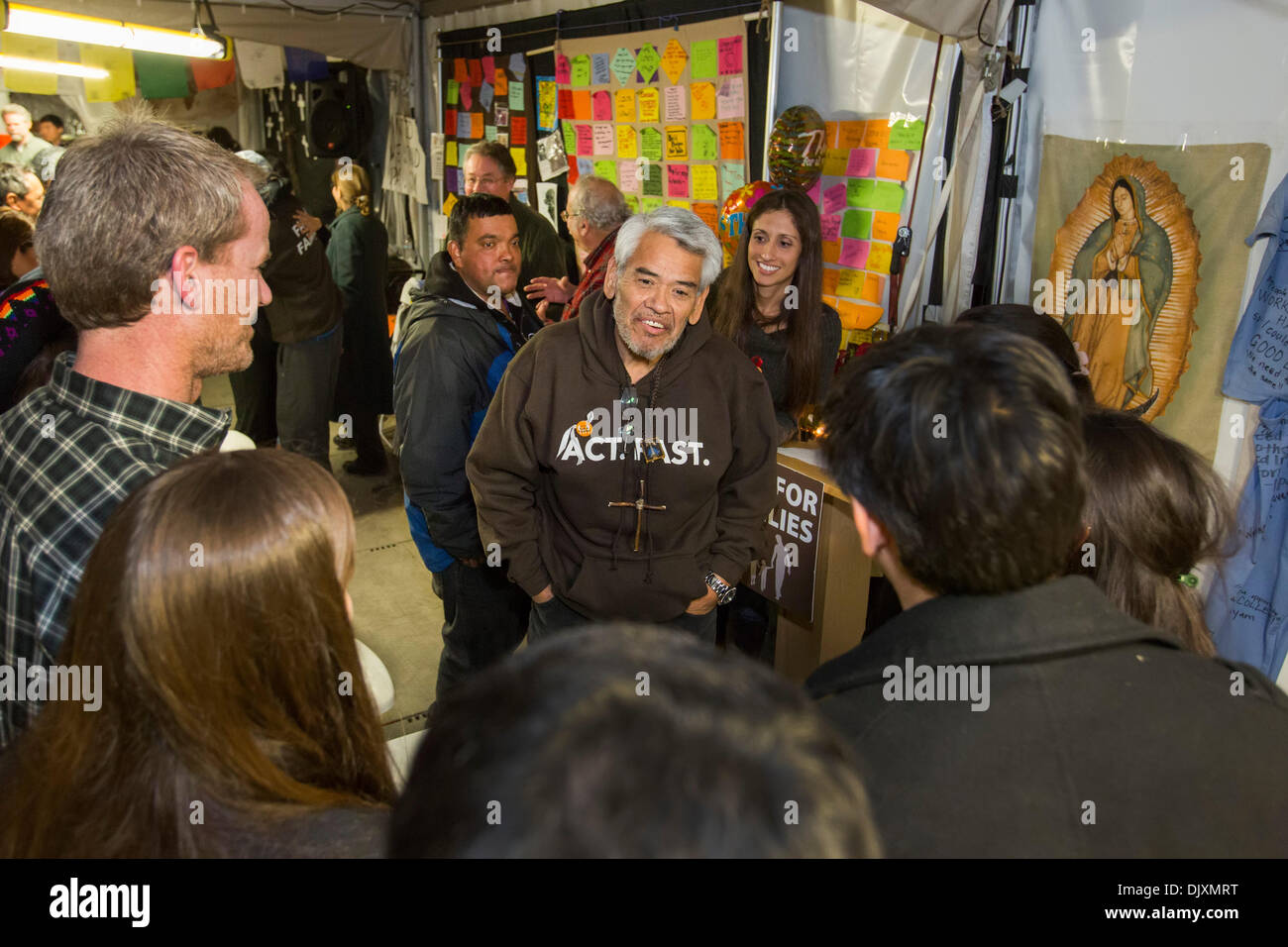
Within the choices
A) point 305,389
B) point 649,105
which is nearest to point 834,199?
point 649,105

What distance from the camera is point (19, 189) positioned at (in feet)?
14.3

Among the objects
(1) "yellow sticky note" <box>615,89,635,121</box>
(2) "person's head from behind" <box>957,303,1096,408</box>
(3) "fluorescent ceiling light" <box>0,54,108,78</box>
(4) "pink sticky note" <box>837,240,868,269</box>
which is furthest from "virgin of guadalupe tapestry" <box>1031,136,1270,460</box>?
(3) "fluorescent ceiling light" <box>0,54,108,78</box>

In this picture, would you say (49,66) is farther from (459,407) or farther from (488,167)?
(459,407)

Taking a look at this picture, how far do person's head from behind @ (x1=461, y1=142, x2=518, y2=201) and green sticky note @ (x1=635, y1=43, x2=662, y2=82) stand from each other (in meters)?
1.03

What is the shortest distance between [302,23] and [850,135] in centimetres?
473

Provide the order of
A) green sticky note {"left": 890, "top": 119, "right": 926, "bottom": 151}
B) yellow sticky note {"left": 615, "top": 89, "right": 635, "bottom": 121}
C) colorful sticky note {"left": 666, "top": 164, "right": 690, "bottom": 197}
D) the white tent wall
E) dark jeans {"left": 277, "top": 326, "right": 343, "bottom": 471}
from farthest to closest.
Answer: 1. yellow sticky note {"left": 615, "top": 89, "right": 635, "bottom": 121}
2. colorful sticky note {"left": 666, "top": 164, "right": 690, "bottom": 197}
3. dark jeans {"left": 277, "top": 326, "right": 343, "bottom": 471}
4. green sticky note {"left": 890, "top": 119, "right": 926, "bottom": 151}
5. the white tent wall

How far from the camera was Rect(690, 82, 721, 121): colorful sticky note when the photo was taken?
4449mm

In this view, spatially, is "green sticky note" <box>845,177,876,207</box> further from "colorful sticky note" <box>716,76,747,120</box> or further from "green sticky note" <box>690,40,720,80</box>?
"green sticky note" <box>690,40,720,80</box>

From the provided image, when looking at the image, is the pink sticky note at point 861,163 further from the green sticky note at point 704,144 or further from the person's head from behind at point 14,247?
the person's head from behind at point 14,247

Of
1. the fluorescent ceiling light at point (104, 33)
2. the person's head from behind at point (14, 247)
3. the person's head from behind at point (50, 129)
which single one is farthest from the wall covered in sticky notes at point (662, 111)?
the person's head from behind at point (50, 129)

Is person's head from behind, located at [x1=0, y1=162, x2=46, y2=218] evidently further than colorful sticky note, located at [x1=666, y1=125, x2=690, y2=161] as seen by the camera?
No

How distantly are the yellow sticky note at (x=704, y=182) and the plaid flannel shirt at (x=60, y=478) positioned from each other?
3737 millimetres

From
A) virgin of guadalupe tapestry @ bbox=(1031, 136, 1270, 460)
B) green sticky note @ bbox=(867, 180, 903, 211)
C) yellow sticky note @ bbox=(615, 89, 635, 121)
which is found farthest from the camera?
yellow sticky note @ bbox=(615, 89, 635, 121)

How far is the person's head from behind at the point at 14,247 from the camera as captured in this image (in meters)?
3.08
